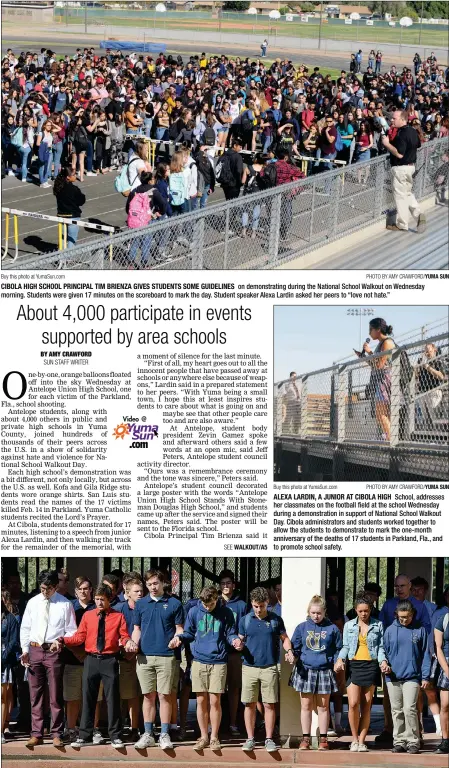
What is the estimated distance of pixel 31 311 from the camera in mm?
10781

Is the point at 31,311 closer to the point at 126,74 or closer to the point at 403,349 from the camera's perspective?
the point at 403,349

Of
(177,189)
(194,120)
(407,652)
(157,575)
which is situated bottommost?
(407,652)

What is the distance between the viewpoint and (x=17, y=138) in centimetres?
1241

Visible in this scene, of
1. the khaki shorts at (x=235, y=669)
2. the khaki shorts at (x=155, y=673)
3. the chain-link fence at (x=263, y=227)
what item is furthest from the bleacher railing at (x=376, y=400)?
the khaki shorts at (x=155, y=673)

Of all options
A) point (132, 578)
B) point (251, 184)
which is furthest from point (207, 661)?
point (251, 184)

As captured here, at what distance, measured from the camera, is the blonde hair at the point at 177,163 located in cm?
1222

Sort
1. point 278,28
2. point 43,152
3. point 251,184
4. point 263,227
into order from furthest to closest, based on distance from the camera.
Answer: point 43,152 → point 251,184 → point 278,28 → point 263,227

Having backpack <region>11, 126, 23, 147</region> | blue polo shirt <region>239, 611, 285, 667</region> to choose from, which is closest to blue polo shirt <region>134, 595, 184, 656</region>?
blue polo shirt <region>239, 611, 285, 667</region>

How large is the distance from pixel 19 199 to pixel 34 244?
567 mm

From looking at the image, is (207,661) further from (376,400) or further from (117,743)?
(376,400)

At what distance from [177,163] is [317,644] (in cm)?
471

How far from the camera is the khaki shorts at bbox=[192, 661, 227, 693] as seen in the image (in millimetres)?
10445

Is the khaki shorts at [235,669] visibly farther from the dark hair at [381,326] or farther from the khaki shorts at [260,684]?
the dark hair at [381,326]

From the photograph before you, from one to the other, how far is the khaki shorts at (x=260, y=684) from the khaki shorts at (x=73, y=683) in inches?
47.7
